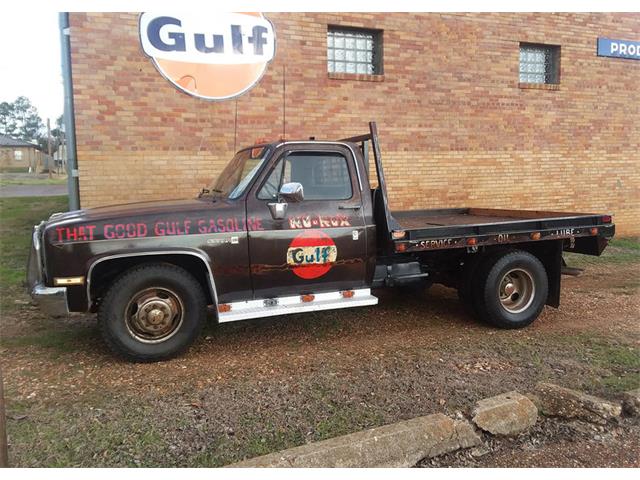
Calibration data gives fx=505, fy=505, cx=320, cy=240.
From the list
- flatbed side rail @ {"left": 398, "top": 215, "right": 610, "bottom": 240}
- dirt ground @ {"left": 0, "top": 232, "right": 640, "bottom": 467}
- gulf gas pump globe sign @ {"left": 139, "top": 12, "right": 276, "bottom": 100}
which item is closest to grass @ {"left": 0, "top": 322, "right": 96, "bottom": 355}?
dirt ground @ {"left": 0, "top": 232, "right": 640, "bottom": 467}

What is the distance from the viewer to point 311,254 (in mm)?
4645

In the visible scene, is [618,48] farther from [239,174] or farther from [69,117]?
[69,117]

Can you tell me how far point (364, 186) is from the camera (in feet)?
16.2

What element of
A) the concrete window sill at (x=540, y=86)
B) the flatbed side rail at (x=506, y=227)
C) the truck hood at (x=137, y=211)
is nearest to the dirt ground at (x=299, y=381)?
the flatbed side rail at (x=506, y=227)

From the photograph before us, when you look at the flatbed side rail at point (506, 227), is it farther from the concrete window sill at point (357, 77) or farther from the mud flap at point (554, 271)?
the concrete window sill at point (357, 77)

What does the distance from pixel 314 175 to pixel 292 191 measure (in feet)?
1.96

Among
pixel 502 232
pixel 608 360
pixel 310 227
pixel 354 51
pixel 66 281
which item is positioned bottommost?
pixel 608 360

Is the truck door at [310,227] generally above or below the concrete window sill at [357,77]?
below

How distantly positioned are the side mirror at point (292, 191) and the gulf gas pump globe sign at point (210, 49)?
4.12 m

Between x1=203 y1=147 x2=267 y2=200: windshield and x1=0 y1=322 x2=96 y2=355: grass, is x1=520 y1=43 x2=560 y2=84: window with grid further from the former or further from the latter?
x1=0 y1=322 x2=96 y2=355: grass

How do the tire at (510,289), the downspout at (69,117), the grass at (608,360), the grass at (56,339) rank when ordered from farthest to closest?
the downspout at (69,117), the tire at (510,289), the grass at (56,339), the grass at (608,360)

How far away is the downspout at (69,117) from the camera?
23.4 ft

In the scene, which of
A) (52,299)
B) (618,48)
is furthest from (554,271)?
(618,48)

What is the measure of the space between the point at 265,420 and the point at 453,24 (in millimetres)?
8312
